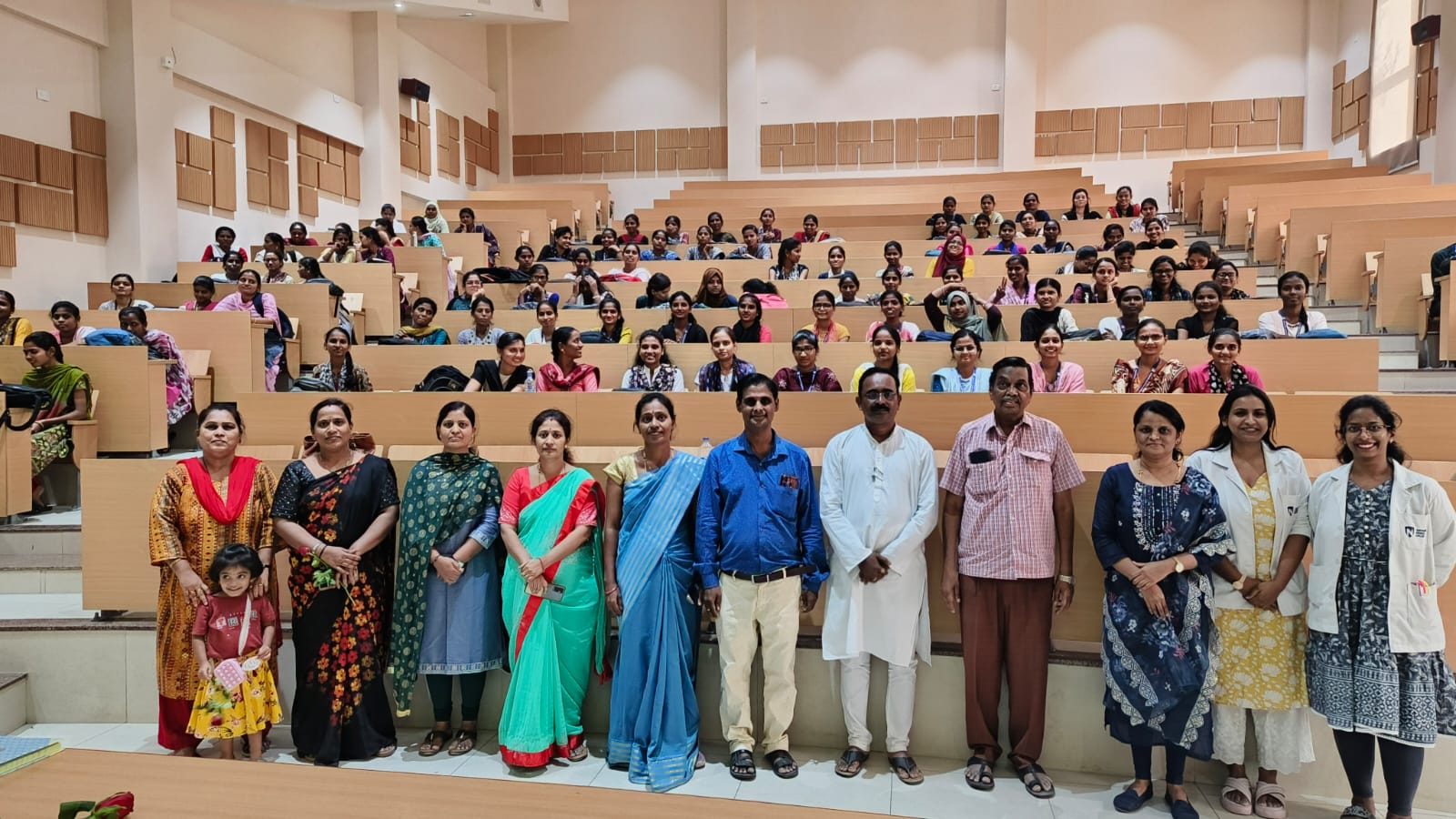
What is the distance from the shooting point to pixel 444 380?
4238 mm

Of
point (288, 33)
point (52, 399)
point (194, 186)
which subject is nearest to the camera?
point (52, 399)

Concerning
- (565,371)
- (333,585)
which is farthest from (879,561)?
(565,371)

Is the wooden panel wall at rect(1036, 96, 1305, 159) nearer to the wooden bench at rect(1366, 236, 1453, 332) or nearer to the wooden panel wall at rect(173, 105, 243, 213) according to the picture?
the wooden bench at rect(1366, 236, 1453, 332)

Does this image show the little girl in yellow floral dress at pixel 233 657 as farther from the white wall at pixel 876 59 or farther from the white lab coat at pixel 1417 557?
the white wall at pixel 876 59

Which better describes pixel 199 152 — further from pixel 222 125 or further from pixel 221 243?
pixel 221 243

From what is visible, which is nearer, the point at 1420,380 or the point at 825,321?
the point at 1420,380

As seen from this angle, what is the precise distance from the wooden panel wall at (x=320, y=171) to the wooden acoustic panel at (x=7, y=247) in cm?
270

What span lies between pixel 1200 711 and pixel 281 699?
8.88ft

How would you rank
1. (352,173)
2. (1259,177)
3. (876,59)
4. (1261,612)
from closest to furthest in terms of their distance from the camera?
(1261,612), (1259,177), (352,173), (876,59)

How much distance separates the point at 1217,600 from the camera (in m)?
2.29

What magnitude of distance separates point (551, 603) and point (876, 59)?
35.7 ft

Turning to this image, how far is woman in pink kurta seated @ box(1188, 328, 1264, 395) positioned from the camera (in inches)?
135

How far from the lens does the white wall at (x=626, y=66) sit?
12242 millimetres

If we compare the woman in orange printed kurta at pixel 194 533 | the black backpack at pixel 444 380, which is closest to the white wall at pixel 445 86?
the black backpack at pixel 444 380
